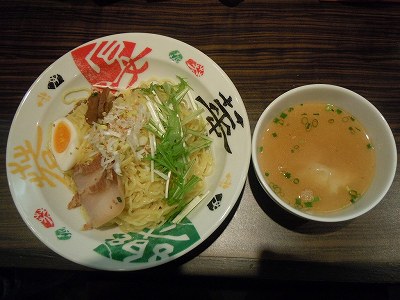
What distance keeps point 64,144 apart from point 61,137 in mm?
44

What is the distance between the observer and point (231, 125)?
1.78 meters

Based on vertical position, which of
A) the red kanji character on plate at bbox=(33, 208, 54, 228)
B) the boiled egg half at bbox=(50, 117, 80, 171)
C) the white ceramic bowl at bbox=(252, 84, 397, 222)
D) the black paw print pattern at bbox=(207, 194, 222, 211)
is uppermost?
the white ceramic bowl at bbox=(252, 84, 397, 222)

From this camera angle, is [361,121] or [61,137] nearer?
[361,121]

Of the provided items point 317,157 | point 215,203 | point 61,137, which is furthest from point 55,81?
point 317,157

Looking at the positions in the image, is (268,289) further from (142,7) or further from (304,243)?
(142,7)

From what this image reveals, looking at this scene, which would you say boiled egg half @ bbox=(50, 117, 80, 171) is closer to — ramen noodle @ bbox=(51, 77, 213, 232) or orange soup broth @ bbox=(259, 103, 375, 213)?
ramen noodle @ bbox=(51, 77, 213, 232)

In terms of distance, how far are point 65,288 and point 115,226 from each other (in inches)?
34.3

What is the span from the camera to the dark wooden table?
177 centimetres

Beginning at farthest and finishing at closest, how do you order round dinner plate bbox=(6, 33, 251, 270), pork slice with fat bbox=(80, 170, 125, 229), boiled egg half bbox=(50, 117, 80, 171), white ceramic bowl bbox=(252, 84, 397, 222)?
boiled egg half bbox=(50, 117, 80, 171)
pork slice with fat bbox=(80, 170, 125, 229)
round dinner plate bbox=(6, 33, 251, 270)
white ceramic bowl bbox=(252, 84, 397, 222)

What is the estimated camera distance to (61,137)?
1911 millimetres

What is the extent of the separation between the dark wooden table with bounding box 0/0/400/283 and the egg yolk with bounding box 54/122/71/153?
1.31 feet

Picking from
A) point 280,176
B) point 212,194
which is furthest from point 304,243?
point 212,194

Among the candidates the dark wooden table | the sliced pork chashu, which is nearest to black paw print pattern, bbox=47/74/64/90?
the dark wooden table

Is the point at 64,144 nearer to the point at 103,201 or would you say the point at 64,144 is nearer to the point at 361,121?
the point at 103,201
